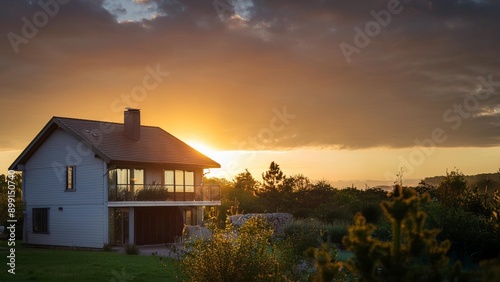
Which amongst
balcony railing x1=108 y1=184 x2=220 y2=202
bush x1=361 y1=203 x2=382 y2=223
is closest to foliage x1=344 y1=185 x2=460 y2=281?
bush x1=361 y1=203 x2=382 y2=223

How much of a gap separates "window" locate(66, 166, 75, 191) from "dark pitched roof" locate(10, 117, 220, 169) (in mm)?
2493

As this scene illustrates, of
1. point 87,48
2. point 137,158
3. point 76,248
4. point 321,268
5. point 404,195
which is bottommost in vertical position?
point 76,248

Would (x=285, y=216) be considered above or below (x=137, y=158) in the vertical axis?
below

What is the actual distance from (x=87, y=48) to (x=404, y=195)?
2339 centimetres

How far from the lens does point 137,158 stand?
111 ft

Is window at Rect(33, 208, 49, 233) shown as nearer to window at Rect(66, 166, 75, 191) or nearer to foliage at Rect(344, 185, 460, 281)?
window at Rect(66, 166, 75, 191)

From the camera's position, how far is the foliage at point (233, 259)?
10289mm

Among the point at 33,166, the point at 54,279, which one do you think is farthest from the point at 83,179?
the point at 54,279

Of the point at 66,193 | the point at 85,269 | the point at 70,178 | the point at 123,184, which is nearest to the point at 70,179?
the point at 70,178

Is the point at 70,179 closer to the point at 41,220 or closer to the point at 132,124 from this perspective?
the point at 41,220

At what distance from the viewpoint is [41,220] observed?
3759 centimetres

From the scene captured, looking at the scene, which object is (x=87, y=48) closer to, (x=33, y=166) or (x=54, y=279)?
(x=54, y=279)

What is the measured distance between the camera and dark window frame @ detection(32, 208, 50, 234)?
1460 inches

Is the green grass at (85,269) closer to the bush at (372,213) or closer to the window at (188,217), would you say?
the window at (188,217)
